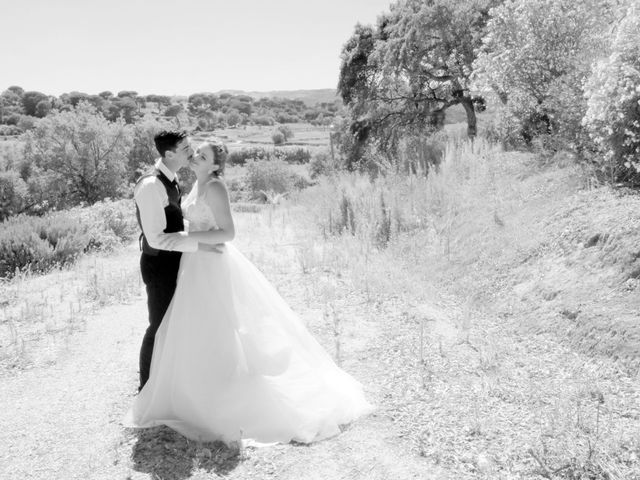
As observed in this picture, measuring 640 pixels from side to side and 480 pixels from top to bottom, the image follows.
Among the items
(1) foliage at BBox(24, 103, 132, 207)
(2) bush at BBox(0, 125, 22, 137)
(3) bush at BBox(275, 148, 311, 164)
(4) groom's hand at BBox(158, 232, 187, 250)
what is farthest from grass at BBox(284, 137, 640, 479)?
(2) bush at BBox(0, 125, 22, 137)

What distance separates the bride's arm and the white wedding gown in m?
0.08

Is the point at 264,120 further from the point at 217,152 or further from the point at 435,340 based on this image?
the point at 217,152

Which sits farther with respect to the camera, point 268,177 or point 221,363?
point 268,177

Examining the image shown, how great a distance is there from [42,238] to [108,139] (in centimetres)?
3433

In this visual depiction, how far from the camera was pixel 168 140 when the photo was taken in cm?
375

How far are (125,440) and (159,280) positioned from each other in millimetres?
1162

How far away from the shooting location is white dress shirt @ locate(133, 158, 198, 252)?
146 inches

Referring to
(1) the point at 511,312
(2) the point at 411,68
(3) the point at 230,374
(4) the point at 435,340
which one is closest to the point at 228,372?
(3) the point at 230,374

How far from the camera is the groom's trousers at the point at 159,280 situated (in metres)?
3.96

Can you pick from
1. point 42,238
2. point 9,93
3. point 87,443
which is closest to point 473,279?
point 87,443

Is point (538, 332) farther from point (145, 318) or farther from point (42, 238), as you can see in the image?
point (42, 238)

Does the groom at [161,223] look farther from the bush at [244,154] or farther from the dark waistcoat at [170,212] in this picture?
the bush at [244,154]

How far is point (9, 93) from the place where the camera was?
133750mm

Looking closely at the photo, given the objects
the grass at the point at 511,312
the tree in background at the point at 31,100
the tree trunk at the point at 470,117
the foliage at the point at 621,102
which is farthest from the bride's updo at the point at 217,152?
the tree in background at the point at 31,100
